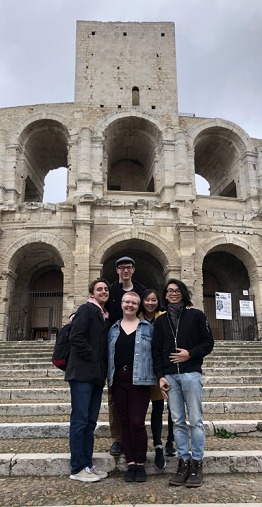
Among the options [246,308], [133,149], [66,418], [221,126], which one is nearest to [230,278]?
[246,308]

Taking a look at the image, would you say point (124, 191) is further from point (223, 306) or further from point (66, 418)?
point (66, 418)

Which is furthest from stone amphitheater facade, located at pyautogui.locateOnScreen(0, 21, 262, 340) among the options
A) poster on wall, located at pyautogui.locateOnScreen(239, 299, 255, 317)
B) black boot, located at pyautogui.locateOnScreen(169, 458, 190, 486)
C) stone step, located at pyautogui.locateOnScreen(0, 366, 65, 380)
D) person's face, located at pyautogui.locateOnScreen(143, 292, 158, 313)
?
black boot, located at pyautogui.locateOnScreen(169, 458, 190, 486)

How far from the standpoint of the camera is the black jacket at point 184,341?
371cm

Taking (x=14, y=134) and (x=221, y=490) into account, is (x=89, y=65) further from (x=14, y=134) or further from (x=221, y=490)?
(x=221, y=490)

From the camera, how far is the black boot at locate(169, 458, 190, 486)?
3416 millimetres

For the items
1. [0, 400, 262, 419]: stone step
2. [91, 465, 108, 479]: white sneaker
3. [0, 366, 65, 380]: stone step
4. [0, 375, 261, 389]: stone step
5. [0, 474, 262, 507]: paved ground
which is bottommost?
[0, 474, 262, 507]: paved ground

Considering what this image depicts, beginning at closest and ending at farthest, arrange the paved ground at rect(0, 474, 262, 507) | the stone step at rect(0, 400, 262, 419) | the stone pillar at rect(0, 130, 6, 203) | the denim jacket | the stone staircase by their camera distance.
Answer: the paved ground at rect(0, 474, 262, 507)
the denim jacket
the stone staircase
the stone step at rect(0, 400, 262, 419)
the stone pillar at rect(0, 130, 6, 203)

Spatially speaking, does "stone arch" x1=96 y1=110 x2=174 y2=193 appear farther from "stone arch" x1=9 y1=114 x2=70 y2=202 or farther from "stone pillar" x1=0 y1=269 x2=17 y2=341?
"stone pillar" x1=0 y1=269 x2=17 y2=341

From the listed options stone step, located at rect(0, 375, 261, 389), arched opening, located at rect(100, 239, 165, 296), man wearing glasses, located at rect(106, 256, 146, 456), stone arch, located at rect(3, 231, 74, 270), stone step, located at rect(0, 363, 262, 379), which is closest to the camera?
man wearing glasses, located at rect(106, 256, 146, 456)

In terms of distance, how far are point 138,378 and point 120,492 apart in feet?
3.16

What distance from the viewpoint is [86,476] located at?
3.55 metres

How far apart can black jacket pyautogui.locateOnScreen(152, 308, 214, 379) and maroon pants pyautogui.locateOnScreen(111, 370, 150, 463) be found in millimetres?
278

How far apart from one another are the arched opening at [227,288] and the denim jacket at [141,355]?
14.3 m

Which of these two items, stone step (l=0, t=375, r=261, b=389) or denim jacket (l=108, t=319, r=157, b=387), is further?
stone step (l=0, t=375, r=261, b=389)
